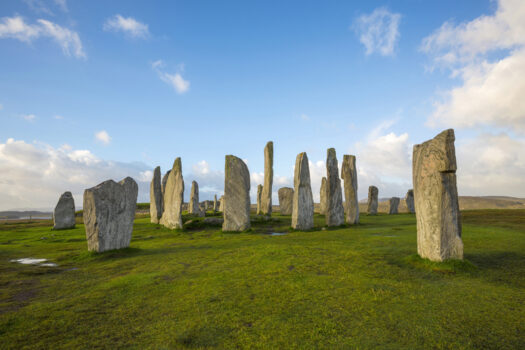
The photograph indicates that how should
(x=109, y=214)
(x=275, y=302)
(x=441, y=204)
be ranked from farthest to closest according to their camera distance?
(x=109, y=214), (x=441, y=204), (x=275, y=302)

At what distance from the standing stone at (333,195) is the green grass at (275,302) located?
27.1 ft

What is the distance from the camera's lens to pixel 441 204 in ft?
23.7

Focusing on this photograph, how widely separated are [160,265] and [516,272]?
984cm

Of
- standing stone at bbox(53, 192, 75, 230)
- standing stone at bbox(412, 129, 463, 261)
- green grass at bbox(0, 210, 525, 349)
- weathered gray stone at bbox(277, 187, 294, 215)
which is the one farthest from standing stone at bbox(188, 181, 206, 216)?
standing stone at bbox(412, 129, 463, 261)

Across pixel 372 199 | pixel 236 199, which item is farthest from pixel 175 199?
pixel 372 199

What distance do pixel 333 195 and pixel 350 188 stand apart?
269 centimetres

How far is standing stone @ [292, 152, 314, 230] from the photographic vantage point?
16469 mm

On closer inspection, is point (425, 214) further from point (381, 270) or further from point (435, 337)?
point (435, 337)

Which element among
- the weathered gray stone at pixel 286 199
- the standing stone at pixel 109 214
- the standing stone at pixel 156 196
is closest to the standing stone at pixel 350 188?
the weathered gray stone at pixel 286 199

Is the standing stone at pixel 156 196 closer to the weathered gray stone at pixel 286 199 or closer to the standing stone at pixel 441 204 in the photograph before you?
the weathered gray stone at pixel 286 199

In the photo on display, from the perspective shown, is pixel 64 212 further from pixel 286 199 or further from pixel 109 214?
pixel 286 199

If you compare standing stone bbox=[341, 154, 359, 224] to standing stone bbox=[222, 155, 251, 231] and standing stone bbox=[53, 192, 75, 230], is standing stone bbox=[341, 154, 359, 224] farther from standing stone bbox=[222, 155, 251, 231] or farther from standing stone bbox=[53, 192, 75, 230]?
standing stone bbox=[53, 192, 75, 230]

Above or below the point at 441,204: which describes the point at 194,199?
above

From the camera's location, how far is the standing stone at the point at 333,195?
1770 cm
